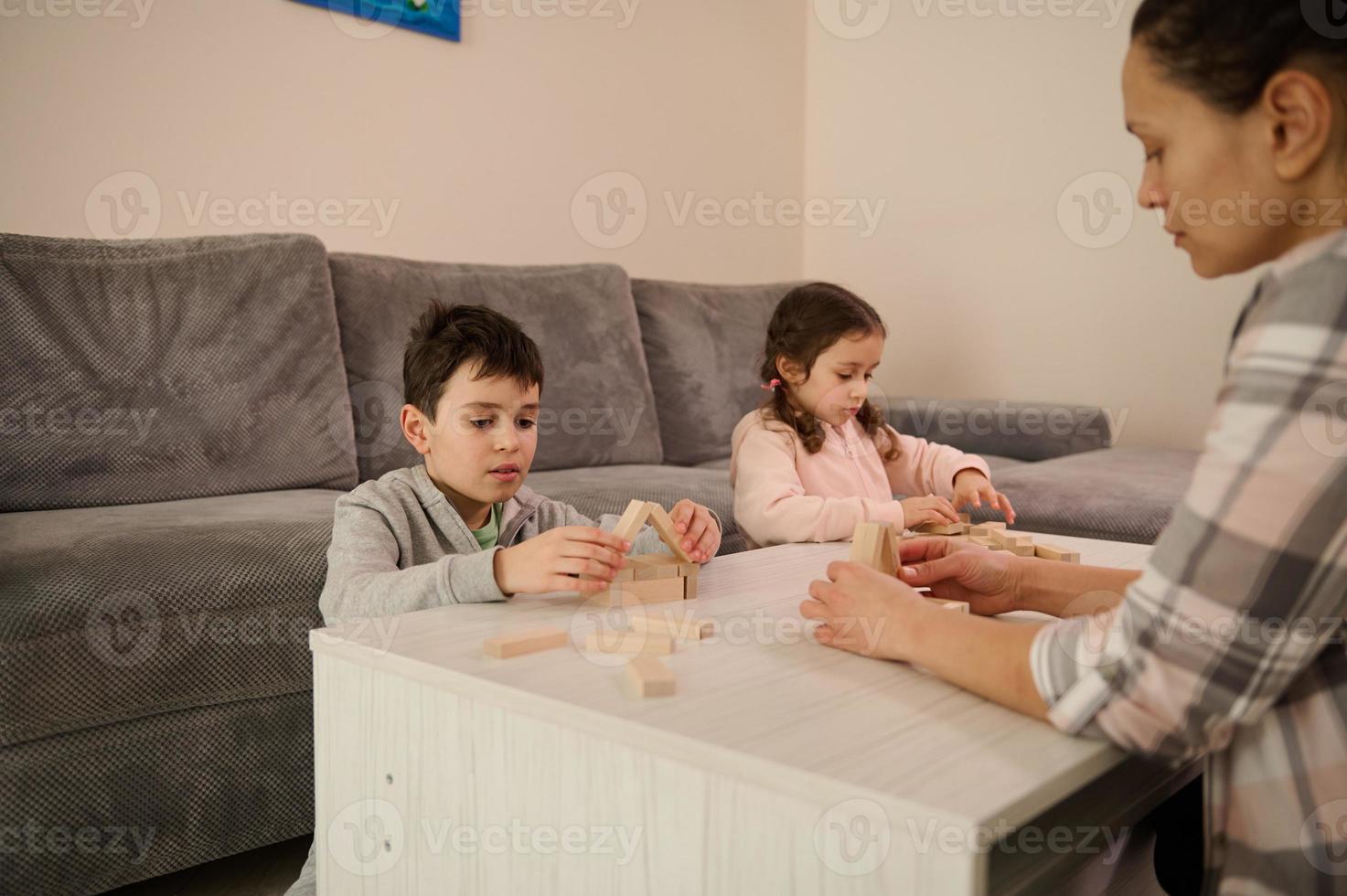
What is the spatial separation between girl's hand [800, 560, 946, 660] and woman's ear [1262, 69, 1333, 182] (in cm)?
42

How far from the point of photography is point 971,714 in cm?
84

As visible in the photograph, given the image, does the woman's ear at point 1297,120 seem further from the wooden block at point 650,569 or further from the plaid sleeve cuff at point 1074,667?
the wooden block at point 650,569

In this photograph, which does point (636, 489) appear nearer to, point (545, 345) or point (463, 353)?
point (545, 345)

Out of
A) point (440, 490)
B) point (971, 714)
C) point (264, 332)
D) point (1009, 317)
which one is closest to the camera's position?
point (971, 714)

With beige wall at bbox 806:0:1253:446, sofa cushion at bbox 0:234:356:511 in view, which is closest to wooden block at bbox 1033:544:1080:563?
sofa cushion at bbox 0:234:356:511

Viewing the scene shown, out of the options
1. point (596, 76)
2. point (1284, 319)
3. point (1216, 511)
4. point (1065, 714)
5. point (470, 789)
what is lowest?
point (470, 789)

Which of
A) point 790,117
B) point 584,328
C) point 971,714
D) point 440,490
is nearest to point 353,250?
point 584,328

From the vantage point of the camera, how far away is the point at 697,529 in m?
1.49

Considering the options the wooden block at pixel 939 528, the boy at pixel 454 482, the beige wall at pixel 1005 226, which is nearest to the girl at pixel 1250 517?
the boy at pixel 454 482

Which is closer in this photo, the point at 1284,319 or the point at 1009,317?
the point at 1284,319

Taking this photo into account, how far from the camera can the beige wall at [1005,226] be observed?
3645 mm

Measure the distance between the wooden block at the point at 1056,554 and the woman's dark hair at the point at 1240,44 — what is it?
0.77m

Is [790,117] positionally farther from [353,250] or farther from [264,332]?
[264,332]

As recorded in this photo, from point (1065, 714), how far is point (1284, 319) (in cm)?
30
